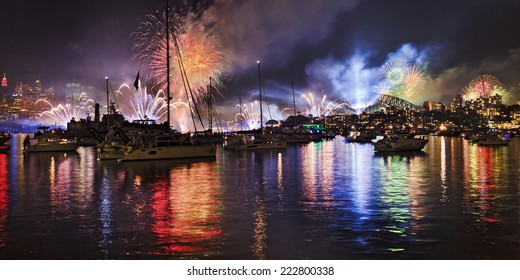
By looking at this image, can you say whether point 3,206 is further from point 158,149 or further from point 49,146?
point 49,146

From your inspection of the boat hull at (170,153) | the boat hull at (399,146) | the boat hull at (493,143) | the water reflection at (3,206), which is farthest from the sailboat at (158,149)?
the boat hull at (493,143)

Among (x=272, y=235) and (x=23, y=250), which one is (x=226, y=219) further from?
(x=23, y=250)

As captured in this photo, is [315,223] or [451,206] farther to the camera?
[451,206]

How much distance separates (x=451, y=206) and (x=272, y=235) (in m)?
7.07

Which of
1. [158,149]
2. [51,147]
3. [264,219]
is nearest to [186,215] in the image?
[264,219]

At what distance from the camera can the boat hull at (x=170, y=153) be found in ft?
122

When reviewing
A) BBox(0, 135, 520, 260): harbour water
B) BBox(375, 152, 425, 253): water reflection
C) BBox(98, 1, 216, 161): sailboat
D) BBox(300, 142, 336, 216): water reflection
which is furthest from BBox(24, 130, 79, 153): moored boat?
BBox(375, 152, 425, 253): water reflection

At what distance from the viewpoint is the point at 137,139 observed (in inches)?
1582

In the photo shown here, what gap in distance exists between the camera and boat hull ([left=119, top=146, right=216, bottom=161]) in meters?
37.2

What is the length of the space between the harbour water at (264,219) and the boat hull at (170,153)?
1481cm

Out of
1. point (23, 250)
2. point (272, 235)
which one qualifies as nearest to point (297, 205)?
point (272, 235)

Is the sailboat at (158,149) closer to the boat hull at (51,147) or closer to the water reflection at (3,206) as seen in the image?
the water reflection at (3,206)

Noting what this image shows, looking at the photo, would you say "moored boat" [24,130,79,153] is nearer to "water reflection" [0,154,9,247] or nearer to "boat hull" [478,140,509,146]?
"water reflection" [0,154,9,247]

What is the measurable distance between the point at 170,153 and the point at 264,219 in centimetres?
2705
